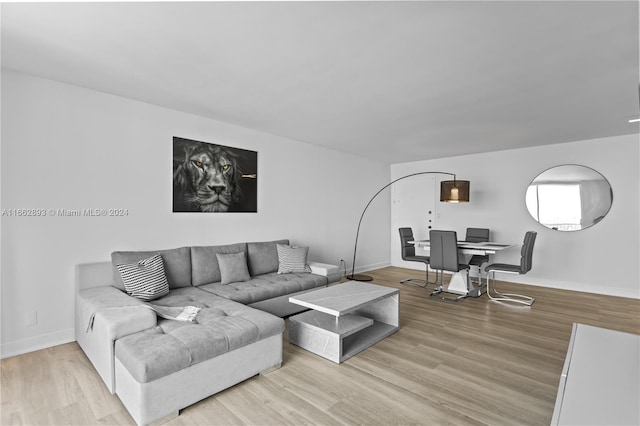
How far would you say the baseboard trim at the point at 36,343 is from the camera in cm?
278

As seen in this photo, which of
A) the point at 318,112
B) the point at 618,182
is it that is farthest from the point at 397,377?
the point at 618,182

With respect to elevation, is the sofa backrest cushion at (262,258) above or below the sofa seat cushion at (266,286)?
above

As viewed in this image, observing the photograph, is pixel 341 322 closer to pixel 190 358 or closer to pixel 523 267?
pixel 190 358

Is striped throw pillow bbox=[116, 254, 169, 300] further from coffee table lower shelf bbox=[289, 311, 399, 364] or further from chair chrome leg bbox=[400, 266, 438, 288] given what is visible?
chair chrome leg bbox=[400, 266, 438, 288]

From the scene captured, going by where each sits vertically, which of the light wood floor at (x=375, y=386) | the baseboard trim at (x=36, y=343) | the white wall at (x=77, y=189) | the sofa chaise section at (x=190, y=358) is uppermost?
the white wall at (x=77, y=189)

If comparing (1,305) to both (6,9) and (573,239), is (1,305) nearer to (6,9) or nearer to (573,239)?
(6,9)

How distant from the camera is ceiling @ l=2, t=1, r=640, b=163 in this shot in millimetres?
2029

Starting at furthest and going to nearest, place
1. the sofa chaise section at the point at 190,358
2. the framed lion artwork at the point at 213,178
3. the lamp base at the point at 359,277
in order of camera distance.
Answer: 1. the lamp base at the point at 359,277
2. the framed lion artwork at the point at 213,178
3. the sofa chaise section at the point at 190,358

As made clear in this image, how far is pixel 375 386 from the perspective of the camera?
2.33 m

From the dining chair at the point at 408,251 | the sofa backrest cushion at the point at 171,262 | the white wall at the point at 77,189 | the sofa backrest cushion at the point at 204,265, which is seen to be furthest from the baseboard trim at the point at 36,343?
the dining chair at the point at 408,251

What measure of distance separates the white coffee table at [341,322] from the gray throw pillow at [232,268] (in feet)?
3.20

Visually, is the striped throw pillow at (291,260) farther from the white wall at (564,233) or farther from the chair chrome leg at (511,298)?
the white wall at (564,233)

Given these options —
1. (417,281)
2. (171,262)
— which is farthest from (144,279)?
(417,281)

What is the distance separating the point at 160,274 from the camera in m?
3.20
